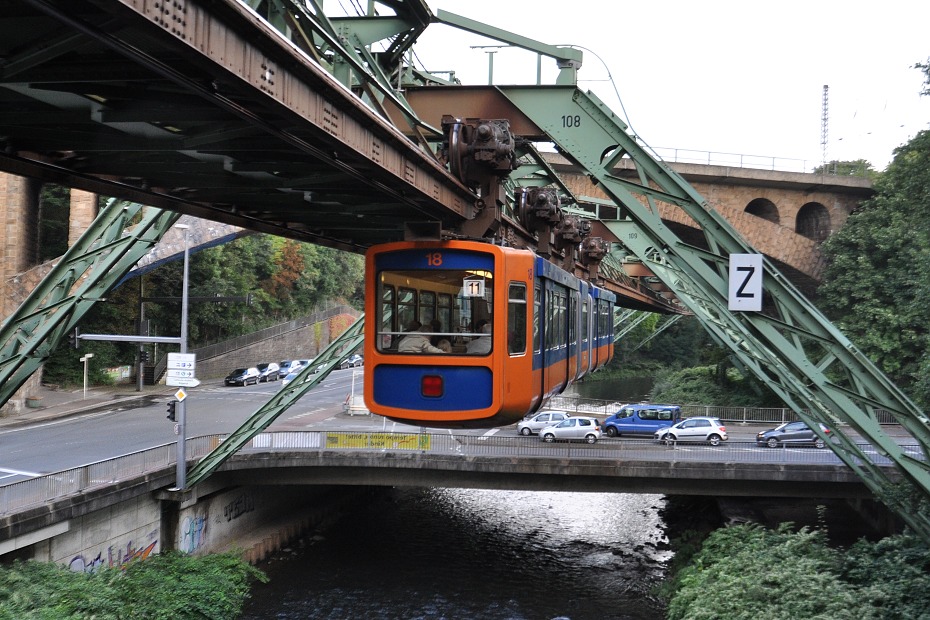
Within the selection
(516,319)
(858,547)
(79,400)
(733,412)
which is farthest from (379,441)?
(733,412)

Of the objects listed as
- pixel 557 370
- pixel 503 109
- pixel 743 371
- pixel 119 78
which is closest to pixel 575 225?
pixel 557 370

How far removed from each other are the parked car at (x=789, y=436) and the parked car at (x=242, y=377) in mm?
24233

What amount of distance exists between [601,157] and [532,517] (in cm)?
1904

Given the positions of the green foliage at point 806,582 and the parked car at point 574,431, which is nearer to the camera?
the green foliage at point 806,582

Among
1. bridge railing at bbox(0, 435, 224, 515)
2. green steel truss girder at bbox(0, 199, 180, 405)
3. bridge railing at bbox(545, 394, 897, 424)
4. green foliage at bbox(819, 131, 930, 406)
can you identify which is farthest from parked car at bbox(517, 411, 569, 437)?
green steel truss girder at bbox(0, 199, 180, 405)

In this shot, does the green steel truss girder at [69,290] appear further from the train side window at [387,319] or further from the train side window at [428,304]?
the train side window at [428,304]

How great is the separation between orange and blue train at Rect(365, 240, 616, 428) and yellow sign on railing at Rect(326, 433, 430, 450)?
12406 millimetres

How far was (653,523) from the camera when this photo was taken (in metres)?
26.2

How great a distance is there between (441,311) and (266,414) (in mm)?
11863

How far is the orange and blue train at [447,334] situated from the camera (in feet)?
26.2

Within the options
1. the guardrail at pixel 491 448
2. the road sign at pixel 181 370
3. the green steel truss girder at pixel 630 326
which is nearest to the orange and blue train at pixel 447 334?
the road sign at pixel 181 370

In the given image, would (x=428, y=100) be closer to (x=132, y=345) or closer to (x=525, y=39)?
(x=525, y=39)

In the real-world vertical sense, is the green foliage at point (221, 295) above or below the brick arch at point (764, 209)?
below

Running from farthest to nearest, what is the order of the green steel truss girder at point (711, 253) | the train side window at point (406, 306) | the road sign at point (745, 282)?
the green steel truss girder at point (711, 253) → the road sign at point (745, 282) → the train side window at point (406, 306)
